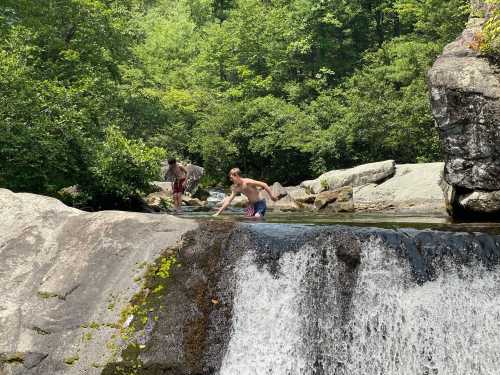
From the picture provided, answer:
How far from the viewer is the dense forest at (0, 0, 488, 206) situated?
61.6ft

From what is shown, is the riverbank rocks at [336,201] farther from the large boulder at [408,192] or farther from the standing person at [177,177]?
the standing person at [177,177]

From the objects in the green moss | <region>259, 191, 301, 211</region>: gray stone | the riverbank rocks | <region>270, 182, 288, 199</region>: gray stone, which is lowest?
<region>270, 182, 288, 199</region>: gray stone

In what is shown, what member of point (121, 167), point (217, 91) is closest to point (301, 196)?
point (121, 167)

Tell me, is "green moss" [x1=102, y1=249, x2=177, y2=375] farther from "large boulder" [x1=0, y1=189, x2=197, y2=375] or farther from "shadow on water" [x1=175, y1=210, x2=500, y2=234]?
"shadow on water" [x1=175, y1=210, x2=500, y2=234]

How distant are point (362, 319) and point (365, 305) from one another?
0.23 metres

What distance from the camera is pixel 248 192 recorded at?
1483 centimetres

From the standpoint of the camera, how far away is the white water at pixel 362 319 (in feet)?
29.0

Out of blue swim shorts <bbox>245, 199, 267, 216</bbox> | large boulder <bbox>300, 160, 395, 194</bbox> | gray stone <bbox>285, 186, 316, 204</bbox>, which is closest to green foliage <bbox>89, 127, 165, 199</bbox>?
blue swim shorts <bbox>245, 199, 267, 216</bbox>

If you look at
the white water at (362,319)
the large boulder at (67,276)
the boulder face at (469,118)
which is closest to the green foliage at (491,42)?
the boulder face at (469,118)

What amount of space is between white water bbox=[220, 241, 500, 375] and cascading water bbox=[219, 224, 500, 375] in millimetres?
15

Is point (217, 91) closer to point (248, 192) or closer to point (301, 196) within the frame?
point (301, 196)

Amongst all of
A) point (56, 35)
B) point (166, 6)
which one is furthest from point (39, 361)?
point (166, 6)

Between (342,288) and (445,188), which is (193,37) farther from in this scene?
(342,288)

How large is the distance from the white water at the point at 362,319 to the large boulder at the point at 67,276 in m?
1.78
